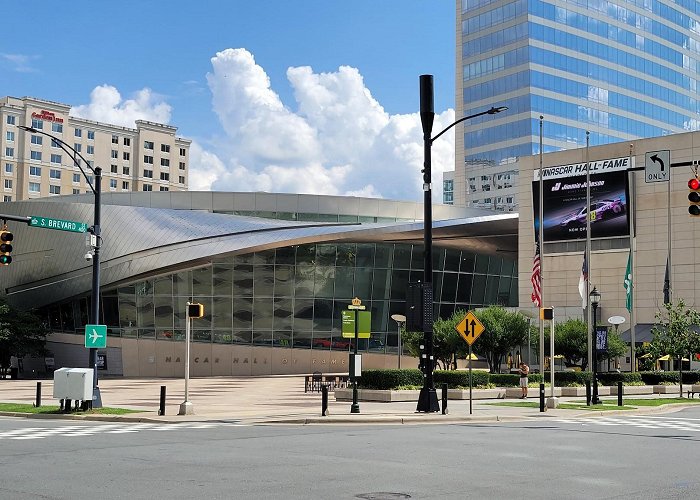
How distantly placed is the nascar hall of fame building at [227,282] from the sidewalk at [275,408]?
18117 mm

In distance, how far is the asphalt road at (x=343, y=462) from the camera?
41.0ft

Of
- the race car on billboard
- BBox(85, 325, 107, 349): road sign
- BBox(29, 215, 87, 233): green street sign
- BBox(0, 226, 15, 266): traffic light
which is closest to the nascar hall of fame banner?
the race car on billboard

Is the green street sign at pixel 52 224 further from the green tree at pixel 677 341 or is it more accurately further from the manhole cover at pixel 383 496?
the green tree at pixel 677 341

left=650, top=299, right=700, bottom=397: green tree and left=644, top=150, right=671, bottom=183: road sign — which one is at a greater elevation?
left=644, top=150, right=671, bottom=183: road sign

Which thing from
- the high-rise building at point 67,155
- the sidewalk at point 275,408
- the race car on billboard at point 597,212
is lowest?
the sidewalk at point 275,408

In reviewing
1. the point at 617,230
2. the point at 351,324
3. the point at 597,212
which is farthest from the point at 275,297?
the point at 351,324

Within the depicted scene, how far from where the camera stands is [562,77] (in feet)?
431

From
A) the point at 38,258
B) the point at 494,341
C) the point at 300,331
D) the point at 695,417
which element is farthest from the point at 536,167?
the point at 695,417

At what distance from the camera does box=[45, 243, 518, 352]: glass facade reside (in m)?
65.6

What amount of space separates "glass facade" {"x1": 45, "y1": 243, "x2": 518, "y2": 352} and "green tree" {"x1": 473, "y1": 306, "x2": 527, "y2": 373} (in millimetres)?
19110

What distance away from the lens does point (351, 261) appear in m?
69.2

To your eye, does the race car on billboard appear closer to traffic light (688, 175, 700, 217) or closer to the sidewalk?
the sidewalk

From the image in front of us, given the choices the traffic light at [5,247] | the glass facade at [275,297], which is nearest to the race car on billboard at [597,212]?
the glass facade at [275,297]

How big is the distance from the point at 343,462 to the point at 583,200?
61.6m
